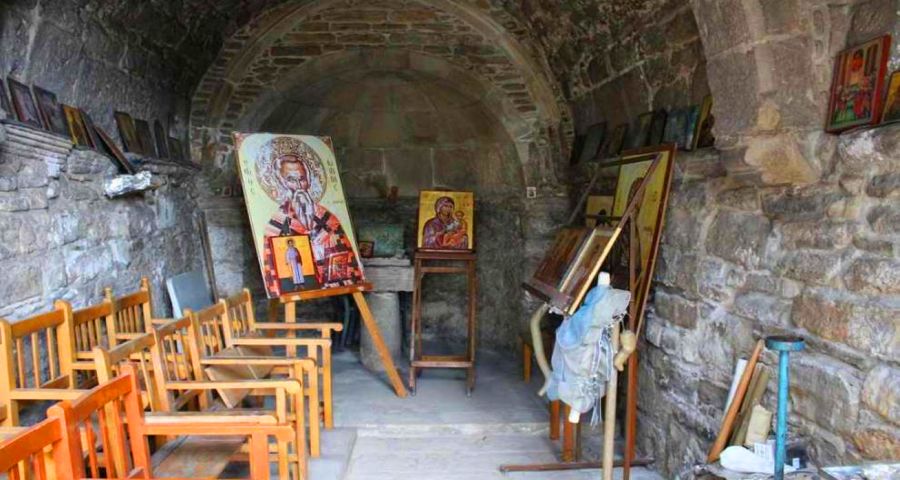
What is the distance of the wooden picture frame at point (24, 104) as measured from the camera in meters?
2.59

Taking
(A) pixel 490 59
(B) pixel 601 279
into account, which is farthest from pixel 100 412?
(A) pixel 490 59

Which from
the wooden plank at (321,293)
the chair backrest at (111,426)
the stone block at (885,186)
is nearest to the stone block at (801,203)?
the stone block at (885,186)

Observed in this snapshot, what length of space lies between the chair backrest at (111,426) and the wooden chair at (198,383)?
444 mm

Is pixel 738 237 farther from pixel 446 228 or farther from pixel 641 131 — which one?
pixel 446 228

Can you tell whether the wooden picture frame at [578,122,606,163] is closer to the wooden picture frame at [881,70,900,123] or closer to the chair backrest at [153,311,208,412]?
the wooden picture frame at [881,70,900,123]

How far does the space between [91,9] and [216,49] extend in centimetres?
156

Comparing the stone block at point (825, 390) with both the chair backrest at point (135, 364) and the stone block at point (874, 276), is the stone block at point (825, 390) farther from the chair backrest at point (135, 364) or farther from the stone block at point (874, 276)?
the chair backrest at point (135, 364)

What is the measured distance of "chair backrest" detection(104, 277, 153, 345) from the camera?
122 inches

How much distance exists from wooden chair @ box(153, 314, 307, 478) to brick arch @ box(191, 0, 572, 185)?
228 centimetres

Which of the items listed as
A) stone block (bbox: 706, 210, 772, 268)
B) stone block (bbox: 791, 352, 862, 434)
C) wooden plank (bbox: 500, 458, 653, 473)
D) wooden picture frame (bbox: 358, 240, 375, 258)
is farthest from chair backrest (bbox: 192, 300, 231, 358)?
stone block (bbox: 791, 352, 862, 434)

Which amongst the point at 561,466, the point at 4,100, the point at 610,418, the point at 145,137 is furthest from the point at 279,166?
the point at 610,418

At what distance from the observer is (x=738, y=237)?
8.86ft

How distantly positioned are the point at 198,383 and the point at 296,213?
67.2 inches

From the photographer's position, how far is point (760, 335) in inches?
100.0
